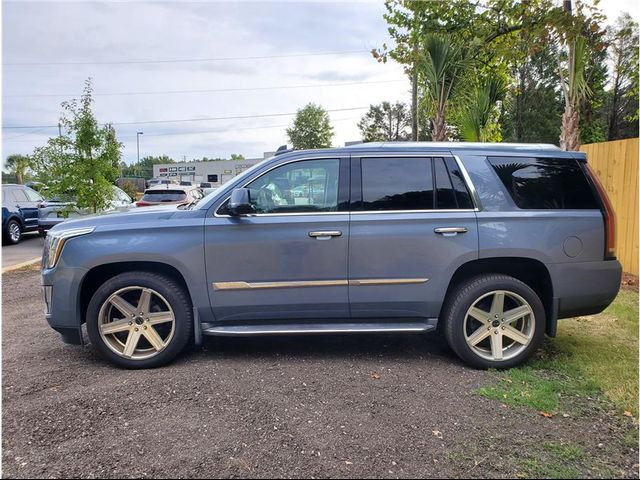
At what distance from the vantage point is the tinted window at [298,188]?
3.95 meters

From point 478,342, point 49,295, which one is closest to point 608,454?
point 478,342

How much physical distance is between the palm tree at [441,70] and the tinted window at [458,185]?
5621 mm

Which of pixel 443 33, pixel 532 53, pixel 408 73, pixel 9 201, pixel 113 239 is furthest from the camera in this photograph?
pixel 9 201

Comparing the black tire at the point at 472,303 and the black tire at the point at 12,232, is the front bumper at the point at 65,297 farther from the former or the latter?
the black tire at the point at 12,232

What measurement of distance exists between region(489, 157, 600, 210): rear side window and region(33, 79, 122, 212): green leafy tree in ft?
27.1

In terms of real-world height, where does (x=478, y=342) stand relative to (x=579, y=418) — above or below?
above

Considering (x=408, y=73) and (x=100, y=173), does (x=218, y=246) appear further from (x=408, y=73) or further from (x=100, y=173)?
(x=408, y=73)

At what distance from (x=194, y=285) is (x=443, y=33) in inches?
306

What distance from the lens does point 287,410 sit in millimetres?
3176

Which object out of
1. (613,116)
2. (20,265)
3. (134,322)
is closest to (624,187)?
(134,322)

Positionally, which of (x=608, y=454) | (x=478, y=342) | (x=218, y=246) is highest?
(x=218, y=246)

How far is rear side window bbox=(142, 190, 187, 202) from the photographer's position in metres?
13.0

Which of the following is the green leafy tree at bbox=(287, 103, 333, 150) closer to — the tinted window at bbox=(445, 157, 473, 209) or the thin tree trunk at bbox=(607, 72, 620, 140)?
the thin tree trunk at bbox=(607, 72, 620, 140)

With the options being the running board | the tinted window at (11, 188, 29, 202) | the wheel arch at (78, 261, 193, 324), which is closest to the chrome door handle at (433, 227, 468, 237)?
the running board
